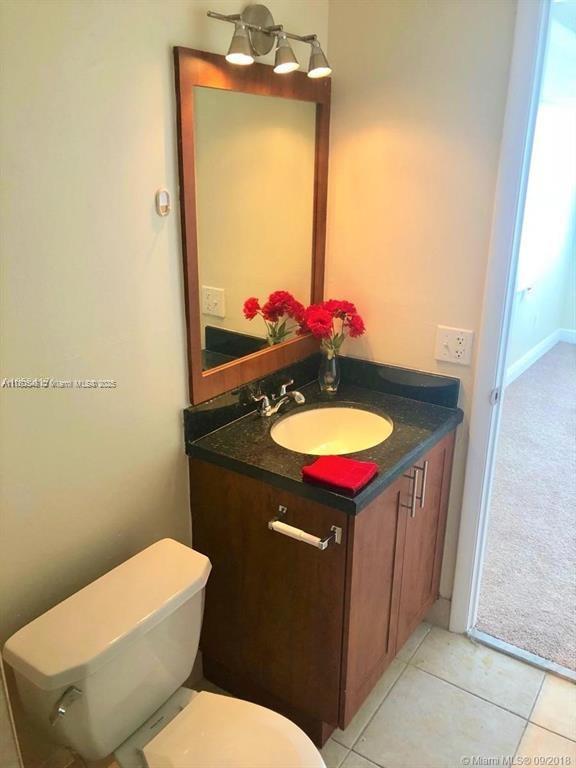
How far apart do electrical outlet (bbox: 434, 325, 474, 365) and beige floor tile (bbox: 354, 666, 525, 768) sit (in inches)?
41.9

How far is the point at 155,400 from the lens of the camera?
1.61 metres

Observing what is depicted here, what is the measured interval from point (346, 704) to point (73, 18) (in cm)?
177

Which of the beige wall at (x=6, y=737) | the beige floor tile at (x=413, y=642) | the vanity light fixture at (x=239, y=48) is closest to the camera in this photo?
the beige wall at (x=6, y=737)

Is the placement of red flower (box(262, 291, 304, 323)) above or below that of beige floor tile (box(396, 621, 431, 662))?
above

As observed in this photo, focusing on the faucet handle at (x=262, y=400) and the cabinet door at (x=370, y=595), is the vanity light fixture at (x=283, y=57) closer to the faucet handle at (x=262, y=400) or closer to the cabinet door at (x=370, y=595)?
the faucet handle at (x=262, y=400)

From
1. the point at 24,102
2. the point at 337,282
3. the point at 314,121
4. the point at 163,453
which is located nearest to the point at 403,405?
the point at 337,282

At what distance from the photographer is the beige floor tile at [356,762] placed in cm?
173

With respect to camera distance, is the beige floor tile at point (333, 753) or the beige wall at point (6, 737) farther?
the beige floor tile at point (333, 753)

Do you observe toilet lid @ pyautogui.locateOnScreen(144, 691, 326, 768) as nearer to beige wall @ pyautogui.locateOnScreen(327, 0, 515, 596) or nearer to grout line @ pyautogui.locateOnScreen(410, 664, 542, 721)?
grout line @ pyautogui.locateOnScreen(410, 664, 542, 721)

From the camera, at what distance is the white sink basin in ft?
6.36

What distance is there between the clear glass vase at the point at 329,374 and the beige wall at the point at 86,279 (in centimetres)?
59

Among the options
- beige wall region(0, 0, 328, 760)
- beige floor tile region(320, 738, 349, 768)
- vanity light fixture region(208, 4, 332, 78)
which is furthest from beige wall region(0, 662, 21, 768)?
vanity light fixture region(208, 4, 332, 78)

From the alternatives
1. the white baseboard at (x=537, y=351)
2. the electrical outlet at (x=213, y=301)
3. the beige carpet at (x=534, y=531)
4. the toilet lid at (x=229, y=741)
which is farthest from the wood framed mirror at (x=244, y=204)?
the white baseboard at (x=537, y=351)

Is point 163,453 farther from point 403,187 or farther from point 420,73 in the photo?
point 420,73
